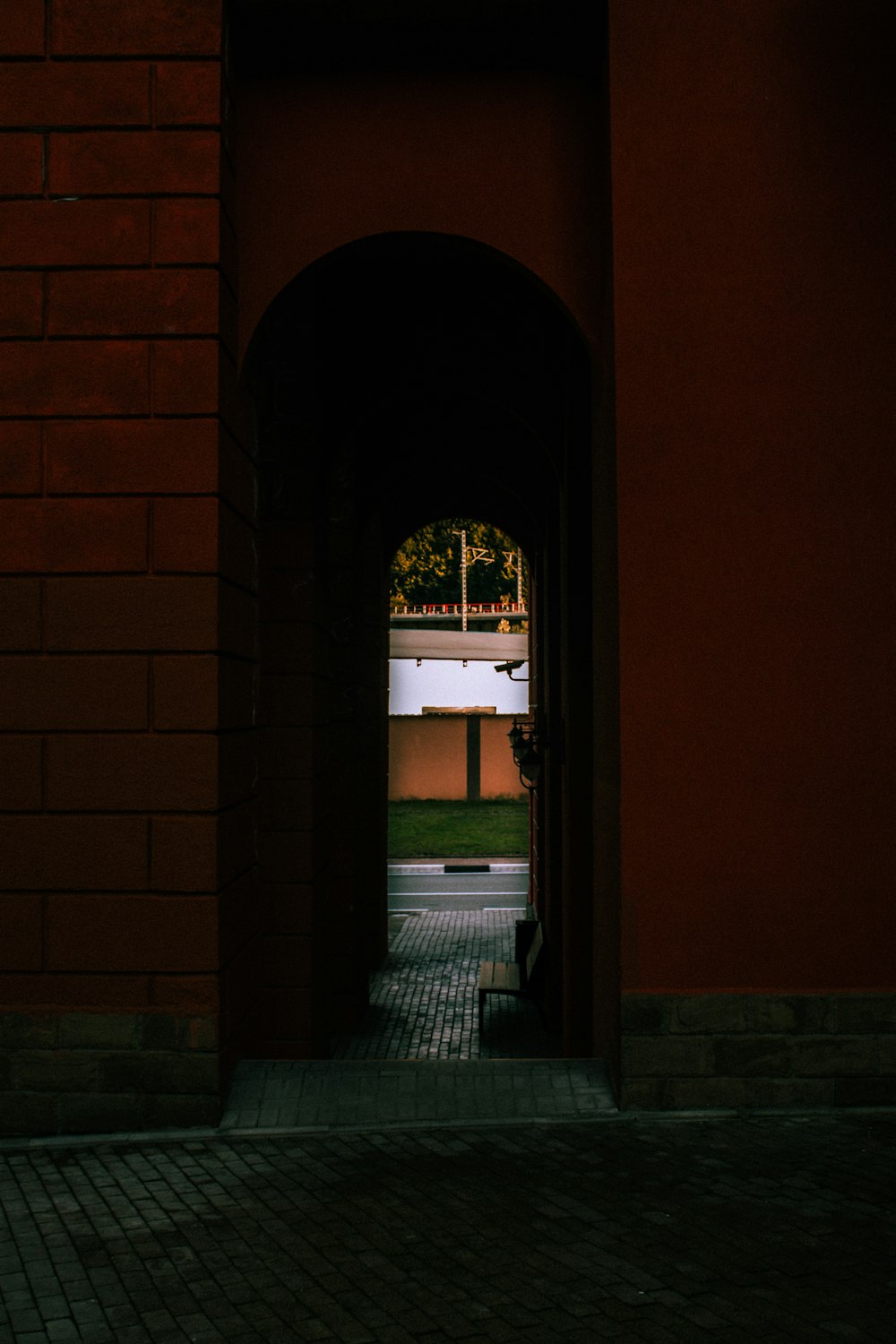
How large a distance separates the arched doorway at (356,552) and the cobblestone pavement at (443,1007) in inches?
16.7

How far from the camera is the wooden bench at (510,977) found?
35.7 feet

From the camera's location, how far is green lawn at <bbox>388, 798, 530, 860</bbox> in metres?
24.3

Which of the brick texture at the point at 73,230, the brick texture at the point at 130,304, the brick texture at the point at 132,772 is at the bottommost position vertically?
the brick texture at the point at 132,772

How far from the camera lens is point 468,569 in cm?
4481

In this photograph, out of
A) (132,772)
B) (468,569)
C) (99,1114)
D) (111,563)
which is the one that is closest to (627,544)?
(111,563)

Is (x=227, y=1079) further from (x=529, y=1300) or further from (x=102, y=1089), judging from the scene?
(x=529, y=1300)

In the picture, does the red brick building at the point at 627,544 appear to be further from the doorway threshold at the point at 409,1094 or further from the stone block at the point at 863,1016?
the doorway threshold at the point at 409,1094

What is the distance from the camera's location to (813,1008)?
5508 millimetres

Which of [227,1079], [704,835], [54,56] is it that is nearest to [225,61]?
[54,56]

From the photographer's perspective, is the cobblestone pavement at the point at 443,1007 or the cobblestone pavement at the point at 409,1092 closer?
the cobblestone pavement at the point at 409,1092

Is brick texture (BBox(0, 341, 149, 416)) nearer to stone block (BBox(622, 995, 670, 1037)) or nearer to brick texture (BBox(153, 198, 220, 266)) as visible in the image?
brick texture (BBox(153, 198, 220, 266))

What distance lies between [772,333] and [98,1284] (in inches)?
206

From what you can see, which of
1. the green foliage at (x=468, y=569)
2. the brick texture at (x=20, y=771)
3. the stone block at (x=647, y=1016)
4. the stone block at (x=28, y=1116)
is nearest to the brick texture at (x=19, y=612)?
the brick texture at (x=20, y=771)

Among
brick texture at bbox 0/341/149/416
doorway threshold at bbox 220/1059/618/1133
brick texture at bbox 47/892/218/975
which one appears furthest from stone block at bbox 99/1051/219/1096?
brick texture at bbox 0/341/149/416
